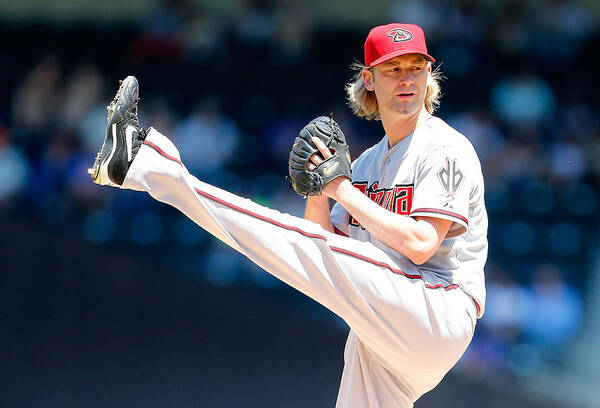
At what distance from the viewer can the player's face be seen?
3.07 metres

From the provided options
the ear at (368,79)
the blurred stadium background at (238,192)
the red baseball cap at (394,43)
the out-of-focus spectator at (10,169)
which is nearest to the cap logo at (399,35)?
the red baseball cap at (394,43)

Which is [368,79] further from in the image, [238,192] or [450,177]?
[238,192]

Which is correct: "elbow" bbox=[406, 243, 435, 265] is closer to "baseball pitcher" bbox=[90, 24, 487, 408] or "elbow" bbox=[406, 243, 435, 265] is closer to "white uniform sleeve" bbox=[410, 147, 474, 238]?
"baseball pitcher" bbox=[90, 24, 487, 408]

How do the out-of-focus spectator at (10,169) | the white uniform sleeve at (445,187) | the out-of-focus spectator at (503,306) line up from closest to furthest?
the white uniform sleeve at (445,187)
the out-of-focus spectator at (10,169)
the out-of-focus spectator at (503,306)

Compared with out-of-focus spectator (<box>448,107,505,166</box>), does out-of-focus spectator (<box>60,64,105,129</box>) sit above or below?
below

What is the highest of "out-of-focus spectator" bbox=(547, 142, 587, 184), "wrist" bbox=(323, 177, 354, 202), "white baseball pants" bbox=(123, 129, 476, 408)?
"out-of-focus spectator" bbox=(547, 142, 587, 184)

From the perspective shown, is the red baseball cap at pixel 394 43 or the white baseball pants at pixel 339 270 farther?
the red baseball cap at pixel 394 43

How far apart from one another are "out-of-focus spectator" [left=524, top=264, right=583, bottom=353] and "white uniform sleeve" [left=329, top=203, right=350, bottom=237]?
3453 millimetres

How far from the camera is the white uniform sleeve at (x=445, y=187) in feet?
9.42

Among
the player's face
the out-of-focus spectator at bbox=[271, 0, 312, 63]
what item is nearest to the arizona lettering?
the player's face

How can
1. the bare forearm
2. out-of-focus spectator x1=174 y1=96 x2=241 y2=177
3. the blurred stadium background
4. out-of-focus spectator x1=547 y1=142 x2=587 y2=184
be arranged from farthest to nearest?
out-of-focus spectator x1=547 y1=142 x2=587 y2=184, out-of-focus spectator x1=174 y1=96 x2=241 y2=177, the blurred stadium background, the bare forearm

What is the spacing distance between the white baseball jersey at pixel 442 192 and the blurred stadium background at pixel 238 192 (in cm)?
283

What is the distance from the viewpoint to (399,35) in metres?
3.03

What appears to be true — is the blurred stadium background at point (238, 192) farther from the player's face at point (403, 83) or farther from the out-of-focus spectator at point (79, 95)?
the player's face at point (403, 83)
